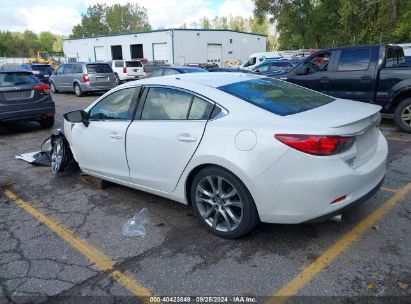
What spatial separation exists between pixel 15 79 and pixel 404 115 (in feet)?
29.5

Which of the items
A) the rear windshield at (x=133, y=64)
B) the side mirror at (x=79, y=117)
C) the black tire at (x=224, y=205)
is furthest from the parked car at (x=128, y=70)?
the black tire at (x=224, y=205)

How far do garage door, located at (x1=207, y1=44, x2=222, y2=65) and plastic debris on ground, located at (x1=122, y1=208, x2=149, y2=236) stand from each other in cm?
3790

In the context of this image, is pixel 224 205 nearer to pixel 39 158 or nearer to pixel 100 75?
pixel 39 158

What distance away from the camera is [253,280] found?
2.89m

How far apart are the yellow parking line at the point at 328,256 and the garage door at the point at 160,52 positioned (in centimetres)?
3712

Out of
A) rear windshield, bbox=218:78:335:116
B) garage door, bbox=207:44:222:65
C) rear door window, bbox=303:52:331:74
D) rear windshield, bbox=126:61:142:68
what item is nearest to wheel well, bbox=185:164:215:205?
rear windshield, bbox=218:78:335:116

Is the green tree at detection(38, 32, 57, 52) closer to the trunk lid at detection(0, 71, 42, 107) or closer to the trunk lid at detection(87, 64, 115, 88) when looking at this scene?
the trunk lid at detection(87, 64, 115, 88)

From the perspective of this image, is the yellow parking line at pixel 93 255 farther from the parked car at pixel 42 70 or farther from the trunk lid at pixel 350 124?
the parked car at pixel 42 70

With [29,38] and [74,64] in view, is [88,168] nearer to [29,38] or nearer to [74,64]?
[74,64]

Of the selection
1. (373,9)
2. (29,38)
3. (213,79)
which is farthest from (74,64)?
(29,38)

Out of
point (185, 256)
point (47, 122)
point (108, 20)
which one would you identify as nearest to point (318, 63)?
point (47, 122)

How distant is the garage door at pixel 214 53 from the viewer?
4047cm

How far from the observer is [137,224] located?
3914mm

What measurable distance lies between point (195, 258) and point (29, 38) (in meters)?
133
